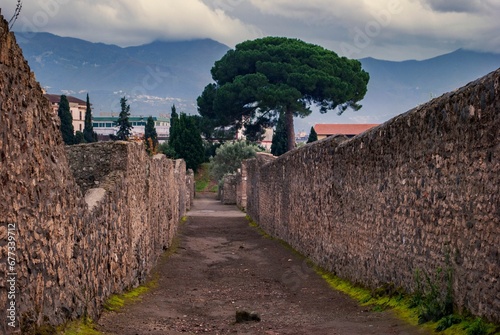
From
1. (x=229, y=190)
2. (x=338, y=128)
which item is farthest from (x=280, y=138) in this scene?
(x=338, y=128)

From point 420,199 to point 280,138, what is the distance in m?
64.1

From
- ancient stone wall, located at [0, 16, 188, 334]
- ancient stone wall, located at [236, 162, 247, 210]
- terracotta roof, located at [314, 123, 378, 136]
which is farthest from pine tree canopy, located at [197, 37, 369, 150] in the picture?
ancient stone wall, located at [0, 16, 188, 334]

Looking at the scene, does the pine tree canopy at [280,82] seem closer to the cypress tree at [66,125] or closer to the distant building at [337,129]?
the cypress tree at [66,125]

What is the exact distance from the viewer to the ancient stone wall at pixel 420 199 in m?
7.71

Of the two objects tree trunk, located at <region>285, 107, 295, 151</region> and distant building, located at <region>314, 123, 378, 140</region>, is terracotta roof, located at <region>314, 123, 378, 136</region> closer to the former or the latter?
distant building, located at <region>314, 123, 378, 140</region>

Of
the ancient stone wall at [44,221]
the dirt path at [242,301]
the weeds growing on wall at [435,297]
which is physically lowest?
the dirt path at [242,301]

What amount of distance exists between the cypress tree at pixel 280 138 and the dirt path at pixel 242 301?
159 ft

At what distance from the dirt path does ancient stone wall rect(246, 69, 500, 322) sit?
0.71m

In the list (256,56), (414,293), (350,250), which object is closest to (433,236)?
(414,293)

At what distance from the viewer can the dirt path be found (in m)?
9.25

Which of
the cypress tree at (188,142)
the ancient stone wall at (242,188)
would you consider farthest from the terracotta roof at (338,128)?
the ancient stone wall at (242,188)

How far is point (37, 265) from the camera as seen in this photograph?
670 centimetres

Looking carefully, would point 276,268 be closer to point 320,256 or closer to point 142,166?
point 320,256

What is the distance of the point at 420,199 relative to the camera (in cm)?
990
